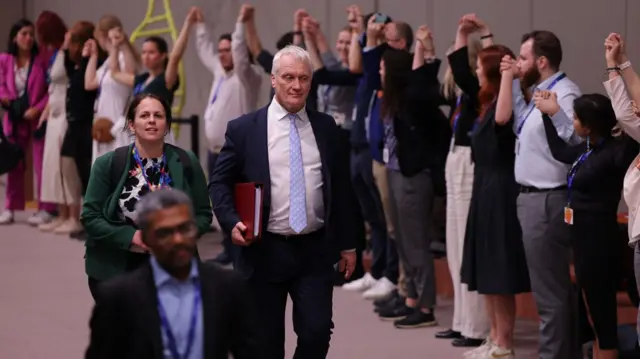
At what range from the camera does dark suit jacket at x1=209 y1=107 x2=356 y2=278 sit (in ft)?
18.7

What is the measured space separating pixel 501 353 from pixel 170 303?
3770 mm

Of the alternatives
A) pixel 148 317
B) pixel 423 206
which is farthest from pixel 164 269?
pixel 423 206

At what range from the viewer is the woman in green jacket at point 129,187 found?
5.60 meters

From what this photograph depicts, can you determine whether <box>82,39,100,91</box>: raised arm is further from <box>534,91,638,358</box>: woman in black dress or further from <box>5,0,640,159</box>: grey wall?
<box>534,91,638,358</box>: woman in black dress

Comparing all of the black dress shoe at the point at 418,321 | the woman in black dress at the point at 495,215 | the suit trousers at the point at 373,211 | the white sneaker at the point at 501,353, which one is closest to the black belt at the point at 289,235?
the woman in black dress at the point at 495,215

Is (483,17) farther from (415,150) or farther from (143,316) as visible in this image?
(143,316)

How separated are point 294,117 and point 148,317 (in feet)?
6.92

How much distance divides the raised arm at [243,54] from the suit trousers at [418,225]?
221 centimetres

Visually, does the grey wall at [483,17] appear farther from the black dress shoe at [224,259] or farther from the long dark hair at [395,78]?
the black dress shoe at [224,259]

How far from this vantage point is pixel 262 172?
5676 millimetres

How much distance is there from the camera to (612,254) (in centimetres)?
637

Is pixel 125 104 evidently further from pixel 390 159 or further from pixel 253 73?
pixel 390 159

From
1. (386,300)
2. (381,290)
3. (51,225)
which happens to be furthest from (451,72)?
(51,225)

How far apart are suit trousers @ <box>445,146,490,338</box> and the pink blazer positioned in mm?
6106
